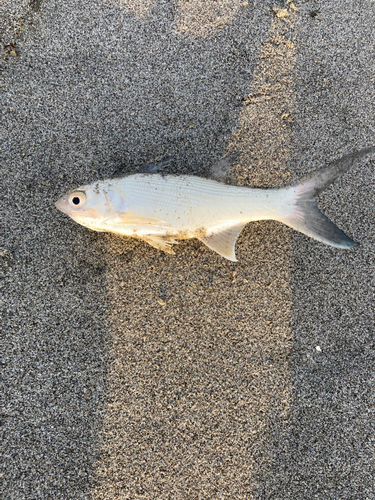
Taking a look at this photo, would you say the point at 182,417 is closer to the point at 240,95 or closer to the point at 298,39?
the point at 240,95

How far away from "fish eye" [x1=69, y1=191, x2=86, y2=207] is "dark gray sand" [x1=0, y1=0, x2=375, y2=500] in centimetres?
31

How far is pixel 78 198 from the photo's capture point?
5.50 ft

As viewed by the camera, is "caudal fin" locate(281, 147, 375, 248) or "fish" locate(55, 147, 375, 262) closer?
"caudal fin" locate(281, 147, 375, 248)

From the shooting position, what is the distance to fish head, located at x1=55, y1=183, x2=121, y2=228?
168 centimetres

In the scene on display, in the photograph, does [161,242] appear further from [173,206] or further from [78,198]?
[78,198]

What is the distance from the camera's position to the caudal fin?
1533 mm

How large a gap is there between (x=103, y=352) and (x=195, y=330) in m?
0.55

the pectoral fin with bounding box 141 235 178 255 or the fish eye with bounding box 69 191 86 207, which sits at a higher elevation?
the fish eye with bounding box 69 191 86 207

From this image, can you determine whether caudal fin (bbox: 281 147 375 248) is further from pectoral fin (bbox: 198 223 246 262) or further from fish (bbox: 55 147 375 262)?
pectoral fin (bbox: 198 223 246 262)

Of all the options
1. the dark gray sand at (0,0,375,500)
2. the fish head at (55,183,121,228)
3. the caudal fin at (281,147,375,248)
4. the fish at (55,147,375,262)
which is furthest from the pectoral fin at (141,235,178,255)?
the caudal fin at (281,147,375,248)

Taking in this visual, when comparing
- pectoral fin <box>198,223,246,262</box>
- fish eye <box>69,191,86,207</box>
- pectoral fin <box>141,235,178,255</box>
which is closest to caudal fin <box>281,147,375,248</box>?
pectoral fin <box>198,223,246,262</box>

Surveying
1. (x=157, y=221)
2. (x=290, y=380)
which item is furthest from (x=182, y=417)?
(x=157, y=221)

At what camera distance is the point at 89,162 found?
1.96m

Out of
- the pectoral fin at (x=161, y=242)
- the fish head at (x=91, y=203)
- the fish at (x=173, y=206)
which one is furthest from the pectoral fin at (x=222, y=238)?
the fish head at (x=91, y=203)
